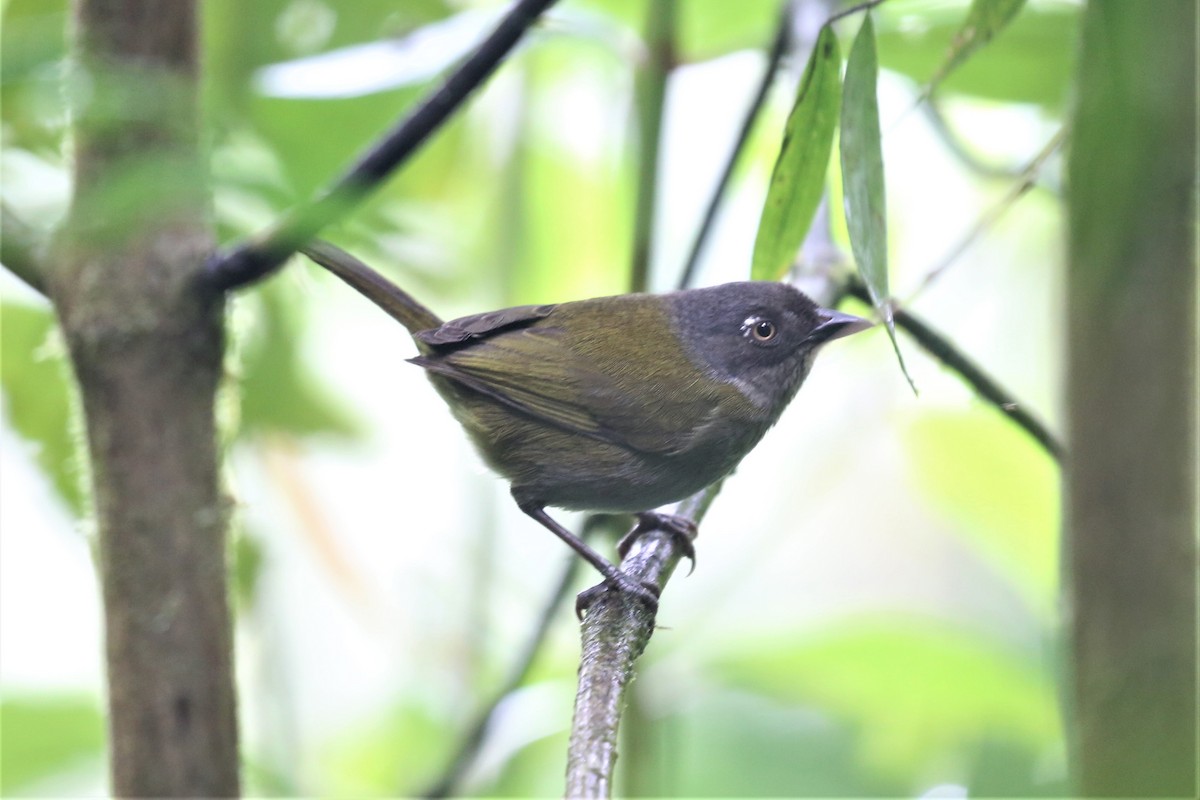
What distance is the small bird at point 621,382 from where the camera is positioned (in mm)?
3336

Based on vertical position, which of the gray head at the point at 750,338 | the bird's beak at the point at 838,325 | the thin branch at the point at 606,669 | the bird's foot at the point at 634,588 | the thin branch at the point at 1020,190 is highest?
the gray head at the point at 750,338

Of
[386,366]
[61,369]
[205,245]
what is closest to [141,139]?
[205,245]

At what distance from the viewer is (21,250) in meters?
2.19

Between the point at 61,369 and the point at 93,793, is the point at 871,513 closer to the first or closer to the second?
the point at 93,793

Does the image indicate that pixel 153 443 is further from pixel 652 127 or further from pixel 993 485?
pixel 993 485

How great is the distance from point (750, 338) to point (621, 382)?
427 mm

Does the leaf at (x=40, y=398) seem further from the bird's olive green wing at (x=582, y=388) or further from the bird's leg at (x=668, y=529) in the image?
the bird's leg at (x=668, y=529)

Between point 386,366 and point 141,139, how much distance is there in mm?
3116

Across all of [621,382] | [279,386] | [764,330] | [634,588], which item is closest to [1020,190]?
[634,588]

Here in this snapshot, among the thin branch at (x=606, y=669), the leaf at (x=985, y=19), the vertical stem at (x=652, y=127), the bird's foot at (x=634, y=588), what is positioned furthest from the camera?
the vertical stem at (x=652, y=127)

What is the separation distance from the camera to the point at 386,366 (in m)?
5.30

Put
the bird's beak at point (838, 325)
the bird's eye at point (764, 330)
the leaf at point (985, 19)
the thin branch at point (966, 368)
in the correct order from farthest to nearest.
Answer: the bird's eye at point (764, 330) → the bird's beak at point (838, 325) → the thin branch at point (966, 368) → the leaf at point (985, 19)

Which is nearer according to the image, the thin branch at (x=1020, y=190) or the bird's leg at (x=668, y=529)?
the thin branch at (x=1020, y=190)

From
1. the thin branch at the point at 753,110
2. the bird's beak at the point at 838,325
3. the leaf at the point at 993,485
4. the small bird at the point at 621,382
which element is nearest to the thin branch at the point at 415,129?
the thin branch at the point at 753,110
